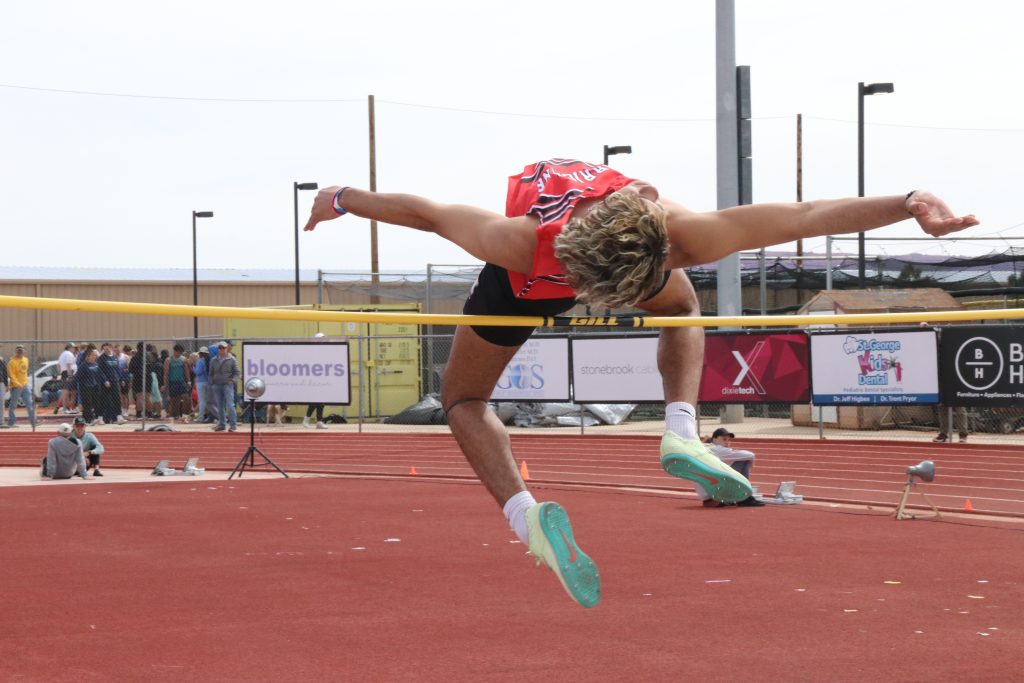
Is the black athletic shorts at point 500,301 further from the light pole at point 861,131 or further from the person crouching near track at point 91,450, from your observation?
the light pole at point 861,131

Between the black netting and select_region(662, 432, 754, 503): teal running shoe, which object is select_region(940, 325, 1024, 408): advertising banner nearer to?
the black netting

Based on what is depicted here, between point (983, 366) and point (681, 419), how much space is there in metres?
12.1

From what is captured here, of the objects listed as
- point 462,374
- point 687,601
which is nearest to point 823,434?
point 687,601

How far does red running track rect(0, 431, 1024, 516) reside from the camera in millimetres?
14219

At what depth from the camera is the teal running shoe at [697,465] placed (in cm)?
465

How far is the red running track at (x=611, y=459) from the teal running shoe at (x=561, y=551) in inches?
360

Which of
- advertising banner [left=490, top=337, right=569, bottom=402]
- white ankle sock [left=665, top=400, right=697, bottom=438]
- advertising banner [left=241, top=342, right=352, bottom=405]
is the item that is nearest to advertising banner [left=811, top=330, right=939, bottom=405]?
advertising banner [left=490, top=337, right=569, bottom=402]

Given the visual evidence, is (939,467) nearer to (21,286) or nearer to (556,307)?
(556,307)

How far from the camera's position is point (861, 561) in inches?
404

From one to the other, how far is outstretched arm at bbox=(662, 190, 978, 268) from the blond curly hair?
0.12m

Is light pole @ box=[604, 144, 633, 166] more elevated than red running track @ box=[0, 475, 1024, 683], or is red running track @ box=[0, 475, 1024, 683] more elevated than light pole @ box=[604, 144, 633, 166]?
light pole @ box=[604, 144, 633, 166]

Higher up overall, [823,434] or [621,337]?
[621,337]

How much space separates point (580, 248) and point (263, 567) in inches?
279

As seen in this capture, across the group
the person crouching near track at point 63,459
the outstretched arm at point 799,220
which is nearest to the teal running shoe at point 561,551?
the outstretched arm at point 799,220
